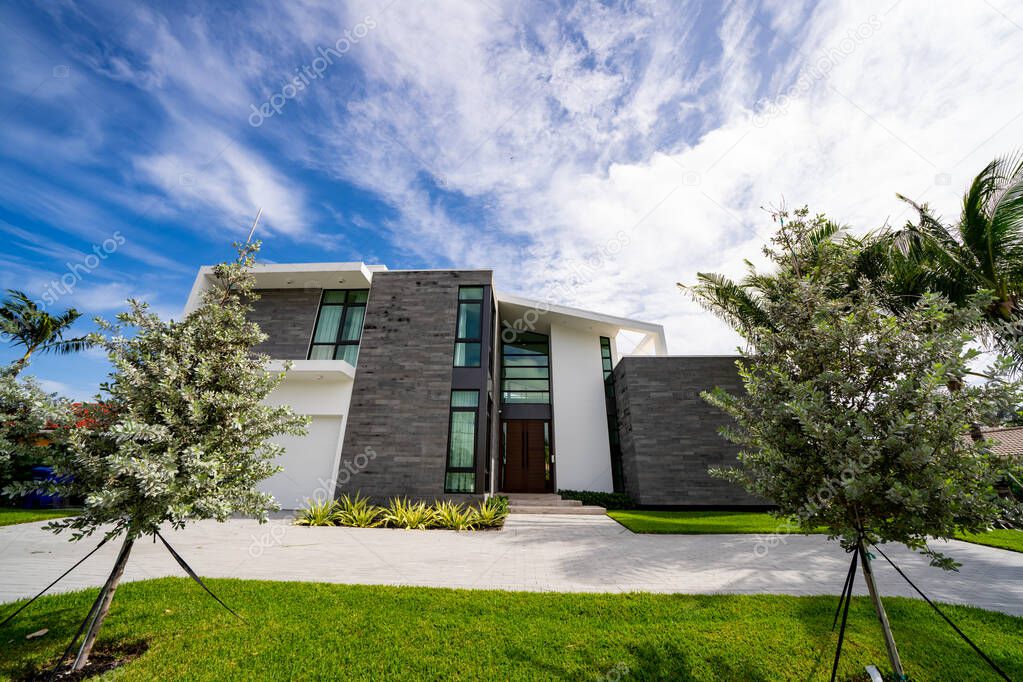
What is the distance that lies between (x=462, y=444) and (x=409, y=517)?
114 inches

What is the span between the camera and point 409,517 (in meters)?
9.34

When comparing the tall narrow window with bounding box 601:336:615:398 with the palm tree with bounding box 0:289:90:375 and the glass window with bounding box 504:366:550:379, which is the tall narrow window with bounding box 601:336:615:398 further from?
the palm tree with bounding box 0:289:90:375

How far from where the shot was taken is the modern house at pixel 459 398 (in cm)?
1166

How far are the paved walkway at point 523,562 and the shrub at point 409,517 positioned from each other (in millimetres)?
864

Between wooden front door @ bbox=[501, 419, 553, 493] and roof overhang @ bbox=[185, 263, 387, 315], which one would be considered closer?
roof overhang @ bbox=[185, 263, 387, 315]

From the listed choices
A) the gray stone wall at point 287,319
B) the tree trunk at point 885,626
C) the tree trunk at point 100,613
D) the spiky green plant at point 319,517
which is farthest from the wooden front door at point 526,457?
the tree trunk at point 100,613

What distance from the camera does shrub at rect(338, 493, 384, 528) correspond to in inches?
370

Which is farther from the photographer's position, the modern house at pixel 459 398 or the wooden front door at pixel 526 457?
the wooden front door at pixel 526 457

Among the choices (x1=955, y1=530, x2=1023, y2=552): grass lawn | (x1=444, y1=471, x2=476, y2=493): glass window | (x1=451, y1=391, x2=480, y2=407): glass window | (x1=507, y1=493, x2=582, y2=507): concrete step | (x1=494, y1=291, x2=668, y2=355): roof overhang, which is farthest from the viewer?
(x1=494, y1=291, x2=668, y2=355): roof overhang

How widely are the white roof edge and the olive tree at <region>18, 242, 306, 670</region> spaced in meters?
12.0

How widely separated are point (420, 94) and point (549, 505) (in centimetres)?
1227

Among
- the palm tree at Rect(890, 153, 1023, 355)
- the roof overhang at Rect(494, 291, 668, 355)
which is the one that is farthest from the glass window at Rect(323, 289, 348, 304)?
the palm tree at Rect(890, 153, 1023, 355)

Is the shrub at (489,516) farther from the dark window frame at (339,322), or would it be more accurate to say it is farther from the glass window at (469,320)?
the dark window frame at (339,322)

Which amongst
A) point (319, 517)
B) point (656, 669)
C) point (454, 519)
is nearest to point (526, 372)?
point (454, 519)
